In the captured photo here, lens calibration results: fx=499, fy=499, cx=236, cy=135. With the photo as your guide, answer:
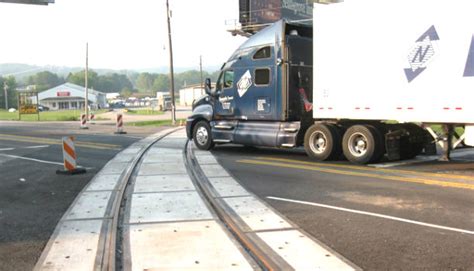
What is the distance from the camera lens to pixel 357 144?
12.5m

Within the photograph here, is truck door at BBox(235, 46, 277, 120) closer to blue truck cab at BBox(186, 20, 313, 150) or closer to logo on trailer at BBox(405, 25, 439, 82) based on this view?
blue truck cab at BBox(186, 20, 313, 150)

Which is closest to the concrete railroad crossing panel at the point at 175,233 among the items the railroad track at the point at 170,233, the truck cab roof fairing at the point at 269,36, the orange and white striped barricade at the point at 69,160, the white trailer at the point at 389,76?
the railroad track at the point at 170,233

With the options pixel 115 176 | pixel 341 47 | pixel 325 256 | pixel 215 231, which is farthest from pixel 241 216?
pixel 341 47

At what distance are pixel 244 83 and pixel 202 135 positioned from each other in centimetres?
250

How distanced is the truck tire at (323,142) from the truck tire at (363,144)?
0.27 metres

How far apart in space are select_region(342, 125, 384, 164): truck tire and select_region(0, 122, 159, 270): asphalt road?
20.5 feet

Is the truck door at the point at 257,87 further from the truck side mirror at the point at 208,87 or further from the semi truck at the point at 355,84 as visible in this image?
the truck side mirror at the point at 208,87

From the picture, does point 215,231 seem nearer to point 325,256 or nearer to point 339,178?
point 325,256

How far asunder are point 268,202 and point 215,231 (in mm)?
1903

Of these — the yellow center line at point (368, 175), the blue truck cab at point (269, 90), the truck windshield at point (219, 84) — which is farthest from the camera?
the truck windshield at point (219, 84)

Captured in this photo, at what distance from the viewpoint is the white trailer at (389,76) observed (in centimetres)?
1018

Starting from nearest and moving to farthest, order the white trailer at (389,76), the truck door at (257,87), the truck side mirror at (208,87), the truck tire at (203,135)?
the white trailer at (389,76) < the truck door at (257,87) < the truck tire at (203,135) < the truck side mirror at (208,87)

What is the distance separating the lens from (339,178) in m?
10.3

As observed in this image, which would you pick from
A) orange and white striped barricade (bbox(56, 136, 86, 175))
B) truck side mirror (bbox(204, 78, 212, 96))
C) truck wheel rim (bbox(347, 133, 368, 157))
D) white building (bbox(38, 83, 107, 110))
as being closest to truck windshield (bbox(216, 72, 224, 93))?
truck side mirror (bbox(204, 78, 212, 96))
